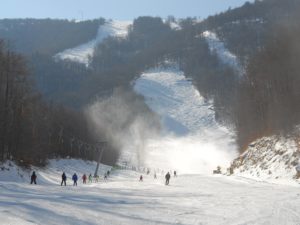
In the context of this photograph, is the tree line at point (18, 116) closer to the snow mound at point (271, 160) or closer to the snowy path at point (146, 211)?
the snow mound at point (271, 160)

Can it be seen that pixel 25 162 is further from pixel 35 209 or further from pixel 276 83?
pixel 35 209

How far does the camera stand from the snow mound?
1780 inches

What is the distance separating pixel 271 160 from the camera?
49.8 metres

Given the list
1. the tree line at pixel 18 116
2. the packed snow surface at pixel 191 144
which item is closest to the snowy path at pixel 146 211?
the tree line at pixel 18 116

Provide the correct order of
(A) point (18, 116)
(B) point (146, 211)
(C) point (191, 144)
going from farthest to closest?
(C) point (191, 144) → (A) point (18, 116) → (B) point (146, 211)

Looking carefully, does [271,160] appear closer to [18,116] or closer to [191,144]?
[18,116]

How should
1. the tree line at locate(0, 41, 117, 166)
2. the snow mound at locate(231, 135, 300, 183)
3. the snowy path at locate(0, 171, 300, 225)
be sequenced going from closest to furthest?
the snowy path at locate(0, 171, 300, 225), the snow mound at locate(231, 135, 300, 183), the tree line at locate(0, 41, 117, 166)

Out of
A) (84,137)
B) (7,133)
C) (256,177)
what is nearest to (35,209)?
(256,177)

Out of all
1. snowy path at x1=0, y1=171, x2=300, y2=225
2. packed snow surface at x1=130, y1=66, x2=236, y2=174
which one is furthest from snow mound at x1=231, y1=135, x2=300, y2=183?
packed snow surface at x1=130, y1=66, x2=236, y2=174

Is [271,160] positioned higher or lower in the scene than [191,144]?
lower

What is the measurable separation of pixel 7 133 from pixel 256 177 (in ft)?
113

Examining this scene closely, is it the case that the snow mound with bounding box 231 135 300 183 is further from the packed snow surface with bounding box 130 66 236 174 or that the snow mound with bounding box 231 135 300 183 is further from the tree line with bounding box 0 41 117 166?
the packed snow surface with bounding box 130 66 236 174

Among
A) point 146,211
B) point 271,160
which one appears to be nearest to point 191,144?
point 271,160

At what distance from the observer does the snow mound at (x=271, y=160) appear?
45.2 m
